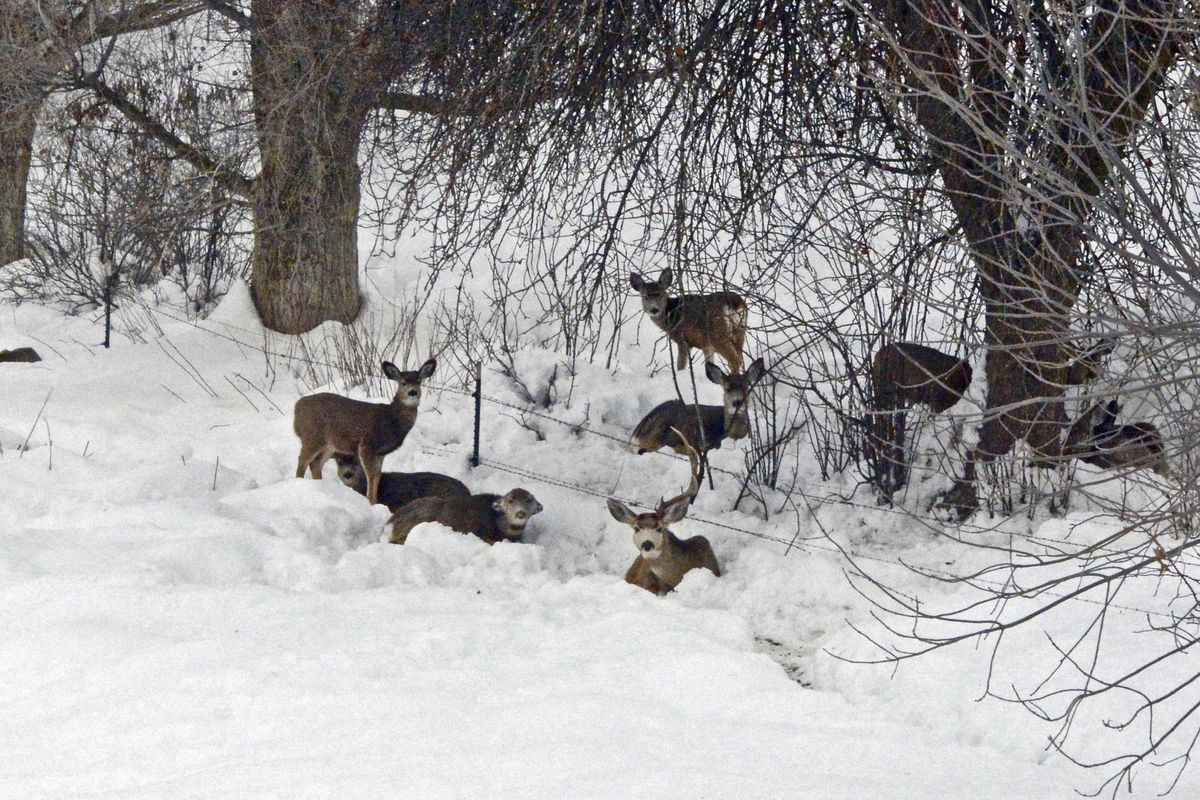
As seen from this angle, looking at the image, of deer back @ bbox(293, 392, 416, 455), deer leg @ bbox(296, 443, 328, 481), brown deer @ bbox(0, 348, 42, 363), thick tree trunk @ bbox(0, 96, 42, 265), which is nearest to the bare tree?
brown deer @ bbox(0, 348, 42, 363)

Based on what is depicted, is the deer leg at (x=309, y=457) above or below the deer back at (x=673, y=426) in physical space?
below

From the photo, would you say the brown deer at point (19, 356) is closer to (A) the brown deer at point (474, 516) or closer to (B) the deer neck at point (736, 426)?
(A) the brown deer at point (474, 516)

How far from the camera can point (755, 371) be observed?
873 centimetres

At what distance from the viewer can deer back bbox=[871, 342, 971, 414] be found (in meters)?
8.18

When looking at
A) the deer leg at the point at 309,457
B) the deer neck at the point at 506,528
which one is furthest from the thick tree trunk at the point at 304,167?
the deer neck at the point at 506,528

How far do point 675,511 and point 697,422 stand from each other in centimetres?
170

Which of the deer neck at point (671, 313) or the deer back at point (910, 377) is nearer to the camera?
the deer back at point (910, 377)

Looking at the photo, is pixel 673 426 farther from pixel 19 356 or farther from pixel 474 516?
pixel 19 356

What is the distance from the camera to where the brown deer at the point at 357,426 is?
870 cm

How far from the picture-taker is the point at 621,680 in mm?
5766

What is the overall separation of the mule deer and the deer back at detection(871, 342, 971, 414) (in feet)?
3.29

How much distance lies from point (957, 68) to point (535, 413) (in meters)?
4.27

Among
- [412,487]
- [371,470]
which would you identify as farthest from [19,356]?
[412,487]

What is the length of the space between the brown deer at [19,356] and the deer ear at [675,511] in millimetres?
7340
